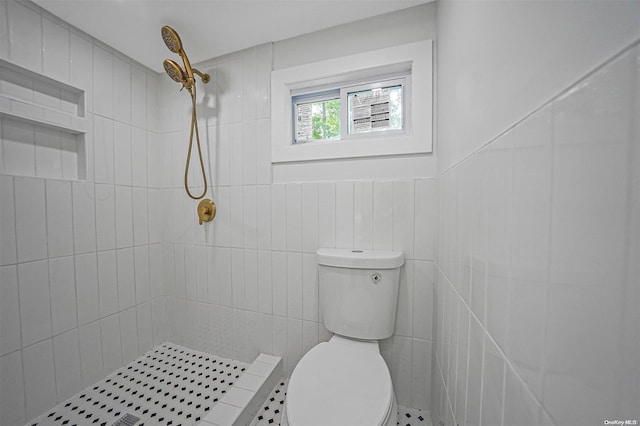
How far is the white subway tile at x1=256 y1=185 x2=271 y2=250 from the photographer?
1.38 meters

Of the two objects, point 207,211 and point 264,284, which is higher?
point 207,211

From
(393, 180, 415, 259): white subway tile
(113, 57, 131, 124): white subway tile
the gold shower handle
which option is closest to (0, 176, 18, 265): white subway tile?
(113, 57, 131, 124): white subway tile

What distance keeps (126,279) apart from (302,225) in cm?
116

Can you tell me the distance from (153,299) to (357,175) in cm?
159

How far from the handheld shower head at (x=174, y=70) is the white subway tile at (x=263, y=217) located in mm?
741

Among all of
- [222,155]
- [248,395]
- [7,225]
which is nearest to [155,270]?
[7,225]

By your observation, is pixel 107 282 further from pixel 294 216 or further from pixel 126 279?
pixel 294 216

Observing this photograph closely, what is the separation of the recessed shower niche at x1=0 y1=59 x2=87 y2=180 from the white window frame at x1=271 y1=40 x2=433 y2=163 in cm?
103

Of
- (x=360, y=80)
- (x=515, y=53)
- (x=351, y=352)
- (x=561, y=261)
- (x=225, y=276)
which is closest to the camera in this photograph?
(x=561, y=261)

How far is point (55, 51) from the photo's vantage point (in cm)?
115

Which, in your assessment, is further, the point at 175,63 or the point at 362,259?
the point at 175,63

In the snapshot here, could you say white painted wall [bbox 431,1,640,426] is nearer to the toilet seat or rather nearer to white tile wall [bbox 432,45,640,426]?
white tile wall [bbox 432,45,640,426]

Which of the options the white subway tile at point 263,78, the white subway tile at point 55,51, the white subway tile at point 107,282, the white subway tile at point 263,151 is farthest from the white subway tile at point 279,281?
the white subway tile at point 55,51

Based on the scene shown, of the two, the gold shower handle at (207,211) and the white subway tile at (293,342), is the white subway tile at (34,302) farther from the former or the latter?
the white subway tile at (293,342)
